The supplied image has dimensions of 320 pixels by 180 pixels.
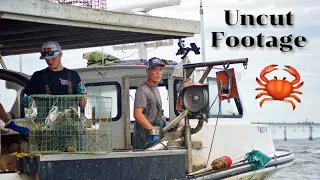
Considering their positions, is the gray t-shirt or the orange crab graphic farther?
the orange crab graphic

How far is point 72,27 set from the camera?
9367 mm

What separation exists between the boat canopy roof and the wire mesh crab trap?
2.63ft

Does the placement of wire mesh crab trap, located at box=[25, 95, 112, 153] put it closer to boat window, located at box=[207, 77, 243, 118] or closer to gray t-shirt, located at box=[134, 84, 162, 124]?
gray t-shirt, located at box=[134, 84, 162, 124]

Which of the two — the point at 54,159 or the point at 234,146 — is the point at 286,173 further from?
the point at 54,159

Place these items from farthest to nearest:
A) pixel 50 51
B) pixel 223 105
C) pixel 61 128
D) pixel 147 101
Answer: pixel 223 105, pixel 147 101, pixel 50 51, pixel 61 128

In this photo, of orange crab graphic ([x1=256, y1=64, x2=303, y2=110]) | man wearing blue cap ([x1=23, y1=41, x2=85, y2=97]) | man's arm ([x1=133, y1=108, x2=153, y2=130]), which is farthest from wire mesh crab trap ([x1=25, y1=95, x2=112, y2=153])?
orange crab graphic ([x1=256, y1=64, x2=303, y2=110])

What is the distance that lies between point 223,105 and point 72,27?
3.65 meters

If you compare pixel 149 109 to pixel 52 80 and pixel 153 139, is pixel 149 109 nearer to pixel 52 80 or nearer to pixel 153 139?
pixel 153 139

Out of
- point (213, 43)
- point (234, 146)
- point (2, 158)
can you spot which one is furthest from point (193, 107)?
point (213, 43)

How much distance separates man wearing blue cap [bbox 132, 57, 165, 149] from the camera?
1053 cm

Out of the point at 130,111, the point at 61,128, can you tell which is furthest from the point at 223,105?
the point at 61,128

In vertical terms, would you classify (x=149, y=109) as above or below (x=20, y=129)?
above

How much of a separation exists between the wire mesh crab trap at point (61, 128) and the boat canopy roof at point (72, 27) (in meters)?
0.80

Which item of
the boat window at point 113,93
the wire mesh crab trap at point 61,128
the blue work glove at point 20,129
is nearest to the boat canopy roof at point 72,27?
the wire mesh crab trap at point 61,128
